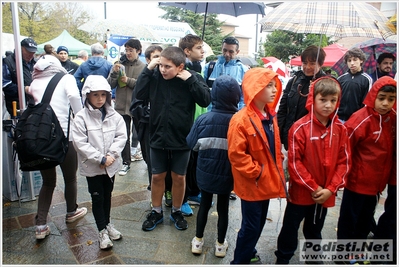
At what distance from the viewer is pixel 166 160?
3312 mm

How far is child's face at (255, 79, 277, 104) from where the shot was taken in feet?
8.25

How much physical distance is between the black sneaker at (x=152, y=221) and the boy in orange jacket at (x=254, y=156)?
110 cm

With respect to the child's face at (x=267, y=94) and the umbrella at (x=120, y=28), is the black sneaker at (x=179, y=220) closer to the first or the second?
the child's face at (x=267, y=94)

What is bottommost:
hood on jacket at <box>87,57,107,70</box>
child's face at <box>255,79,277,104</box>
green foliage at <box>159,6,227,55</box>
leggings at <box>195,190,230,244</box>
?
leggings at <box>195,190,230,244</box>

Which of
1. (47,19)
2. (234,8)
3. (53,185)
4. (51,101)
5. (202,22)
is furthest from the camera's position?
(47,19)

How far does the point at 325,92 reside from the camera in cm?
251

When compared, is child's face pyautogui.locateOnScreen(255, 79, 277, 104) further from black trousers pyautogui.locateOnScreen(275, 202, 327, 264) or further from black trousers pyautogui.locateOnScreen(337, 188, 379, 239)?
black trousers pyautogui.locateOnScreen(337, 188, 379, 239)

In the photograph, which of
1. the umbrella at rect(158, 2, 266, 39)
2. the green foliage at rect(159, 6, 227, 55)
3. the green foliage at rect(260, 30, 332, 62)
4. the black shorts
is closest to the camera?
the black shorts

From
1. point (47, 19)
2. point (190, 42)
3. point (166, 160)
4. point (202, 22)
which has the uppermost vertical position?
point (47, 19)

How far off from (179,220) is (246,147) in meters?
1.41

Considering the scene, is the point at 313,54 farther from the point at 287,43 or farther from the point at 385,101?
the point at 287,43

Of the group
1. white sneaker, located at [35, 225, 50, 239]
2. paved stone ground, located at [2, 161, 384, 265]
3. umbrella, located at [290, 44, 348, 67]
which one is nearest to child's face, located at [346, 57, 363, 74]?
paved stone ground, located at [2, 161, 384, 265]

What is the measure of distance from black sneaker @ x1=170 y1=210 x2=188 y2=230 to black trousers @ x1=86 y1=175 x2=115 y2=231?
740mm

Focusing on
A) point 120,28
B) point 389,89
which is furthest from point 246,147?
point 120,28
